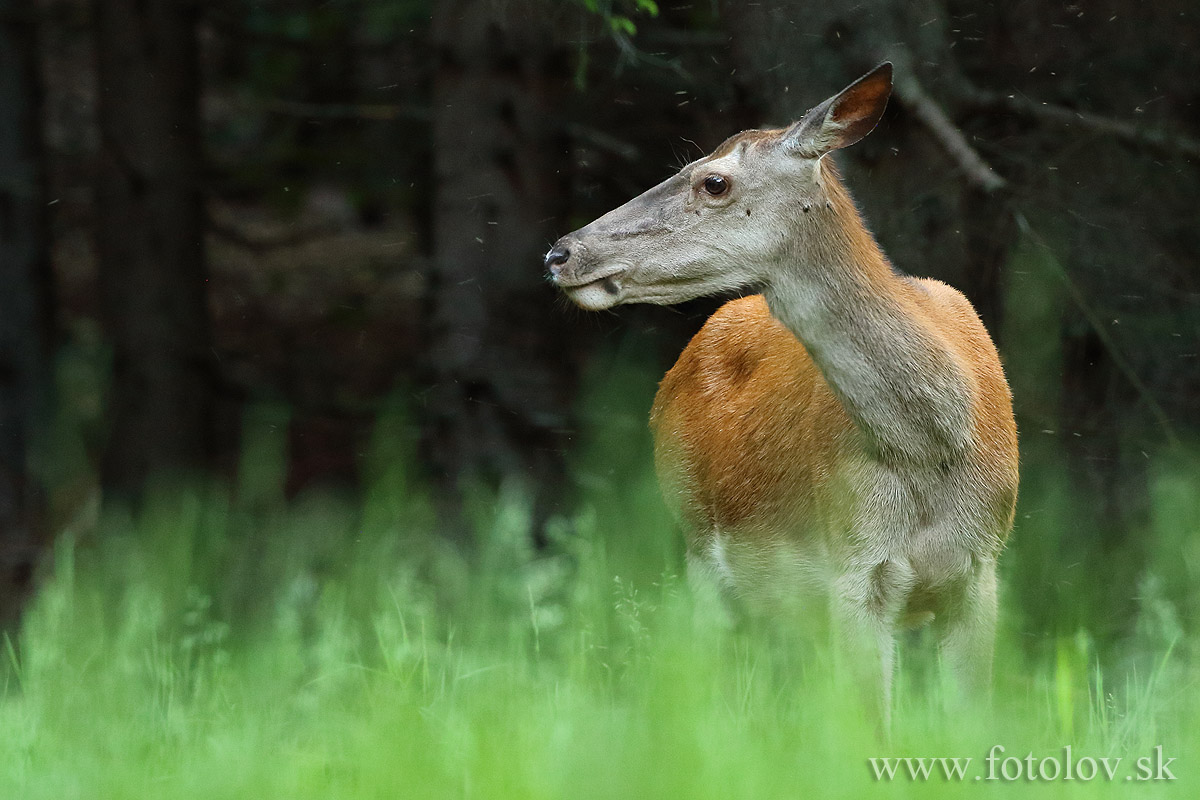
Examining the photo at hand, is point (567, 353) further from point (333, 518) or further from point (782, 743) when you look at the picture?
point (782, 743)

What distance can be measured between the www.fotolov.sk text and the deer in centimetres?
92

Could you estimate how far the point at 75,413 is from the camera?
10578 millimetres

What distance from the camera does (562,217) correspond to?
26.0ft

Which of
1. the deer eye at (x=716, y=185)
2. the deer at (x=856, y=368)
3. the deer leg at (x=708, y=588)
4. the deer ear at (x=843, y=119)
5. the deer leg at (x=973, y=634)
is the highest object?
the deer ear at (x=843, y=119)

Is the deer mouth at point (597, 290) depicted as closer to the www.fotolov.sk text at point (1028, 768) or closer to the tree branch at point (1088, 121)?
the www.fotolov.sk text at point (1028, 768)

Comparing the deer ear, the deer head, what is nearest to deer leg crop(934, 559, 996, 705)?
the deer head

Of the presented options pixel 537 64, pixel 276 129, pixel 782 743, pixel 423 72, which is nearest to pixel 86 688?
pixel 782 743

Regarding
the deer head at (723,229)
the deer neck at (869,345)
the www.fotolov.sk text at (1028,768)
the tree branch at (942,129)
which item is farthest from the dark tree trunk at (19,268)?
the www.fotolov.sk text at (1028,768)

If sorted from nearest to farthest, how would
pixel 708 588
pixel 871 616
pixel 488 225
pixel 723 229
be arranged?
pixel 871 616 → pixel 723 229 → pixel 708 588 → pixel 488 225

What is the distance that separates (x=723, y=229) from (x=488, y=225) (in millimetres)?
3442

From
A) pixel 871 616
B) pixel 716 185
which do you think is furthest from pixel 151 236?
pixel 871 616

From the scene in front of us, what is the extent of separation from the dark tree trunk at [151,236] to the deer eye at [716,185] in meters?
4.88

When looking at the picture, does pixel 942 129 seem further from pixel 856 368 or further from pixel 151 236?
pixel 151 236

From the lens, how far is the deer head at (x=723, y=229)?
441 cm
